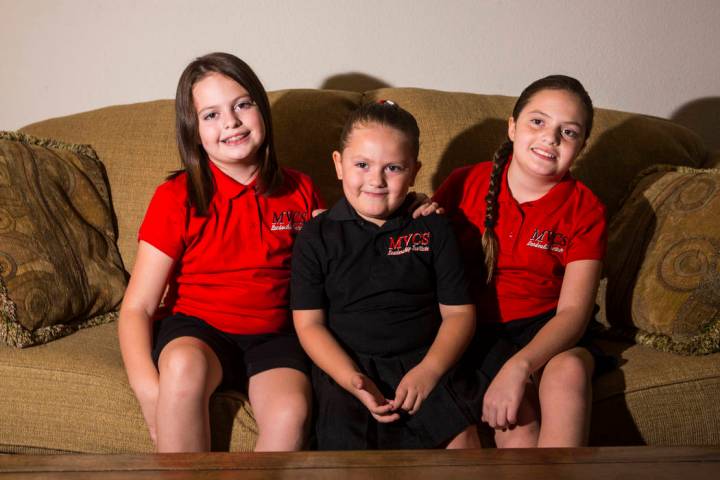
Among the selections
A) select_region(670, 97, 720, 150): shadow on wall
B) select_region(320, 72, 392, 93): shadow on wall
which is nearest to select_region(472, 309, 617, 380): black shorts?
select_region(320, 72, 392, 93): shadow on wall

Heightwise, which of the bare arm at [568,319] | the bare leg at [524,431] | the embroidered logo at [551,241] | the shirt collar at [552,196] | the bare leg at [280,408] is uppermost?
the shirt collar at [552,196]

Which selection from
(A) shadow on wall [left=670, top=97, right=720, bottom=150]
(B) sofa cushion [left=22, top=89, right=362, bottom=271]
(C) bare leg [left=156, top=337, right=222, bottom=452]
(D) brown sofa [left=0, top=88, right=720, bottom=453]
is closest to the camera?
(C) bare leg [left=156, top=337, right=222, bottom=452]

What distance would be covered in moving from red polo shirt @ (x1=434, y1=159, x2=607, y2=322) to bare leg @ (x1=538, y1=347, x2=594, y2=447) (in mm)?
184

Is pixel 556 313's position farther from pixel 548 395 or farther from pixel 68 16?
pixel 68 16

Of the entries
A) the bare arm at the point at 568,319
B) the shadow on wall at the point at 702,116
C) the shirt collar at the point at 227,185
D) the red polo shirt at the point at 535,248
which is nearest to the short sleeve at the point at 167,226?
the shirt collar at the point at 227,185

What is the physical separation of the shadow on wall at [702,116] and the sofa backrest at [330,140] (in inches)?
18.5

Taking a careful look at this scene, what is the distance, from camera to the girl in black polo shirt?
1398 millimetres

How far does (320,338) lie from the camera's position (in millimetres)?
1457

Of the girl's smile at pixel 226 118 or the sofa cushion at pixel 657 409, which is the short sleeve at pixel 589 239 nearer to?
the sofa cushion at pixel 657 409

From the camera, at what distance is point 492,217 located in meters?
1.62

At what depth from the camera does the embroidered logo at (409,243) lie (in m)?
1.51

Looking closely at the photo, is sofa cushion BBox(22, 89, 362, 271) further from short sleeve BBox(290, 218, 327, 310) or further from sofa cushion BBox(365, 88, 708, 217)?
short sleeve BBox(290, 218, 327, 310)

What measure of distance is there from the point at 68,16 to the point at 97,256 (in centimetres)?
100

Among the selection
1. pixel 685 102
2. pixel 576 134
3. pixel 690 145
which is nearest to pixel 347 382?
pixel 576 134
